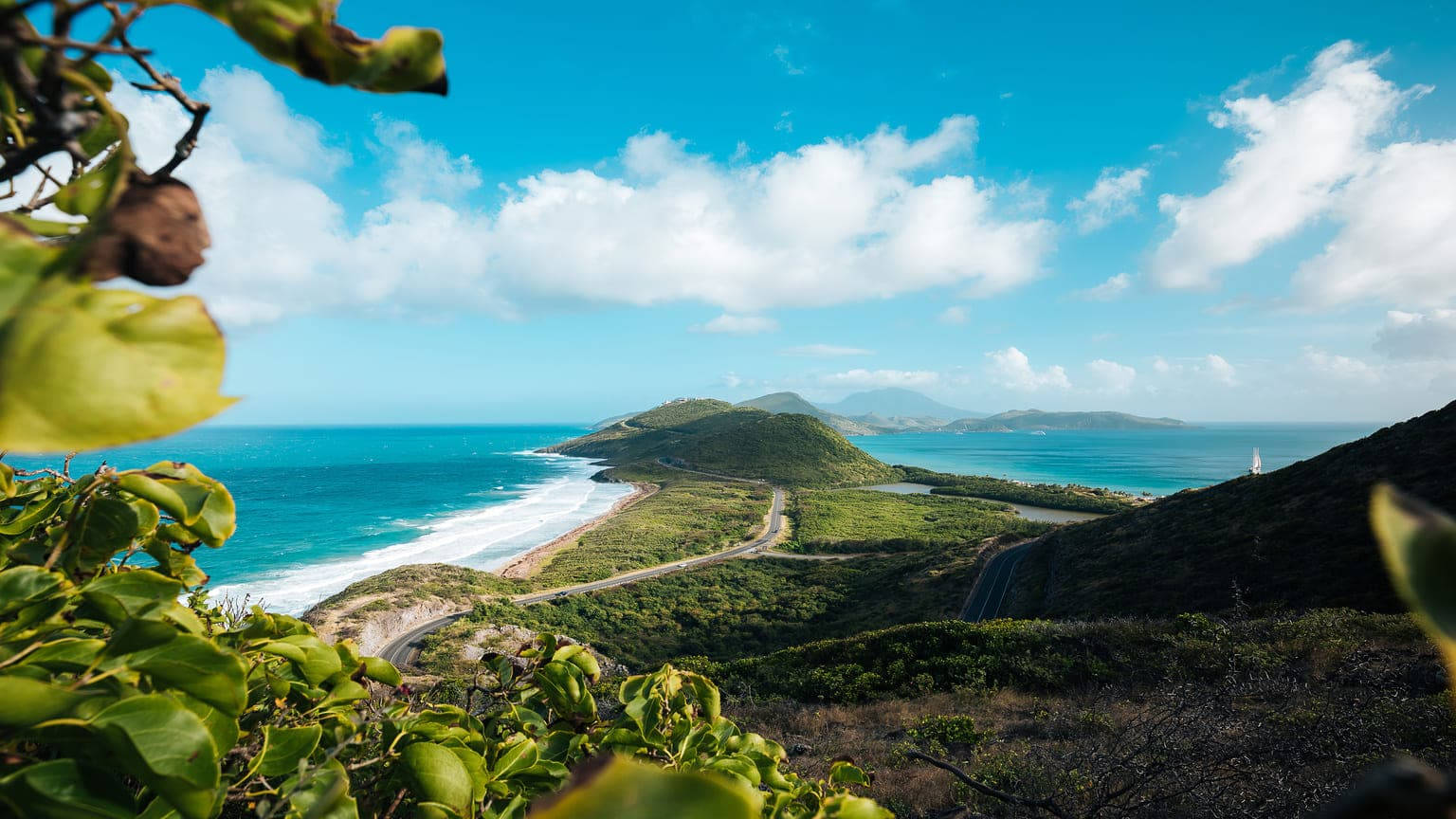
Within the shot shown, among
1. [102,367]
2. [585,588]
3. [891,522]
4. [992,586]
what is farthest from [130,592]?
[891,522]

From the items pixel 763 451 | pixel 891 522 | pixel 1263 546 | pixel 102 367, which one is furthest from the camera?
pixel 763 451

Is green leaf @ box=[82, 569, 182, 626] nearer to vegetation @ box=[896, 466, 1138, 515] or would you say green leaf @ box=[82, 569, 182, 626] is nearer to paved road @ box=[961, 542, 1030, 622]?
paved road @ box=[961, 542, 1030, 622]

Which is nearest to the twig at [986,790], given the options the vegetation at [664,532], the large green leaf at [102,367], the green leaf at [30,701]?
the green leaf at [30,701]

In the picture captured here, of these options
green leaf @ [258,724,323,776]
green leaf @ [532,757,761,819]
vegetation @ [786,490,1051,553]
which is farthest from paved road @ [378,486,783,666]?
green leaf @ [532,757,761,819]

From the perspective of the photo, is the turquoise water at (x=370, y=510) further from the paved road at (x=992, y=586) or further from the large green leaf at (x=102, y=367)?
the paved road at (x=992, y=586)

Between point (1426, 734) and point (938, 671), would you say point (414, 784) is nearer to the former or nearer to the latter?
point (1426, 734)

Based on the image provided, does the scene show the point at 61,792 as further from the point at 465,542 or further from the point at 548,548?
the point at 465,542
